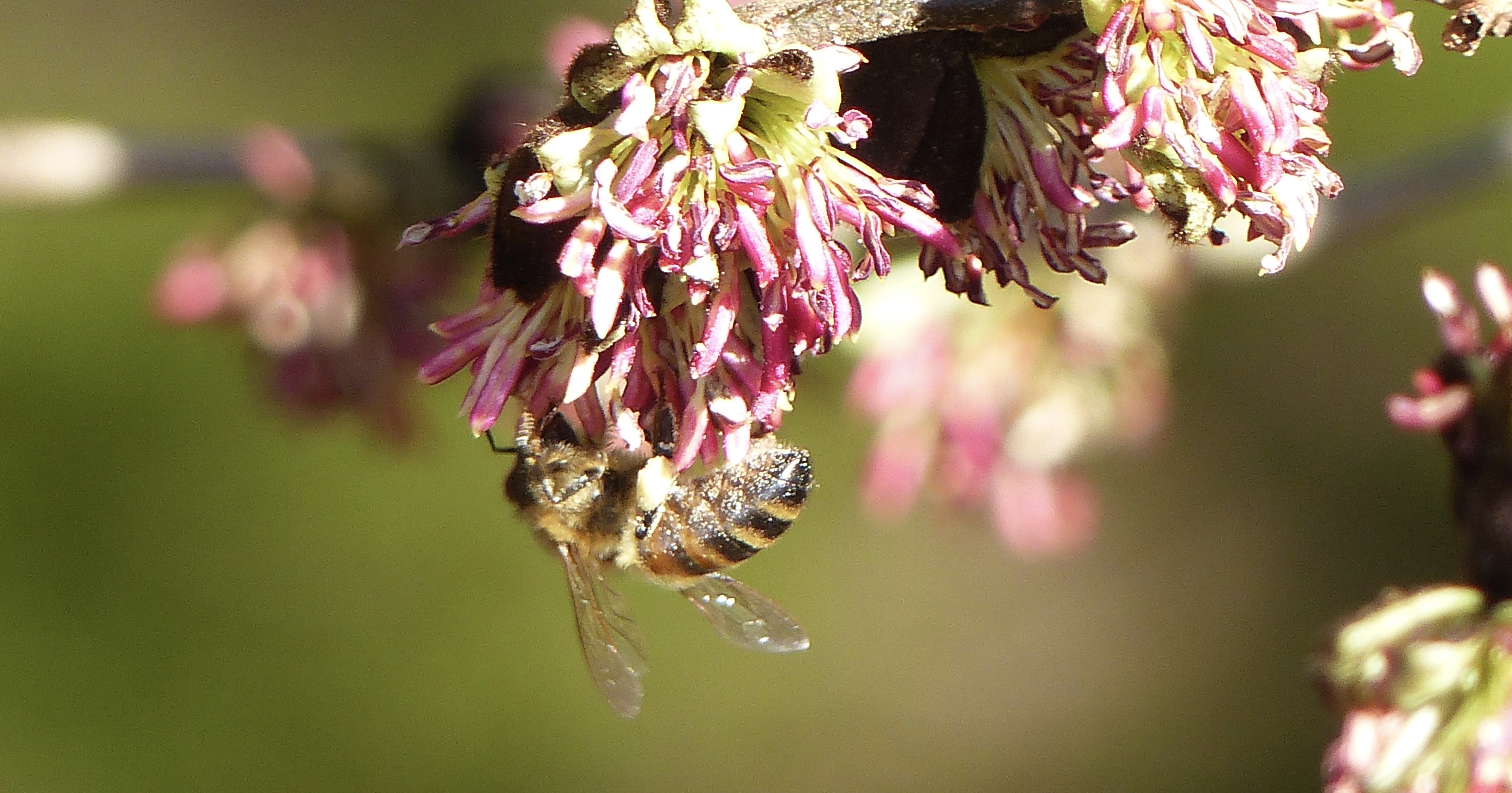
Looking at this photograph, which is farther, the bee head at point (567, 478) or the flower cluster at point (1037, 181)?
the bee head at point (567, 478)

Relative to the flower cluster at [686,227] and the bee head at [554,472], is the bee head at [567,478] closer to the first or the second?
the bee head at [554,472]

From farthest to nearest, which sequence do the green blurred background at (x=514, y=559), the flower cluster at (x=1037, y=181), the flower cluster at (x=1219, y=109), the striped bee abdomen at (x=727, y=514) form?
the green blurred background at (x=514, y=559) → the striped bee abdomen at (x=727, y=514) → the flower cluster at (x=1037, y=181) → the flower cluster at (x=1219, y=109)

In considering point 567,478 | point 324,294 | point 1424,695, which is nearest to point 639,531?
point 567,478

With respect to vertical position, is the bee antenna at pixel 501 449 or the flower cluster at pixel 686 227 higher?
the flower cluster at pixel 686 227

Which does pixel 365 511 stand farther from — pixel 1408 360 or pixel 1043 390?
pixel 1408 360

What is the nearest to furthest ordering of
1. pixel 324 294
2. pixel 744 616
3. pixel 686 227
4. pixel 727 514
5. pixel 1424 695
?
1. pixel 686 227
2. pixel 1424 695
3. pixel 727 514
4. pixel 744 616
5. pixel 324 294

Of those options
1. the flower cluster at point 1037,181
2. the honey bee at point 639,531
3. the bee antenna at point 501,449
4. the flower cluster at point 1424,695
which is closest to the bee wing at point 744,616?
the honey bee at point 639,531

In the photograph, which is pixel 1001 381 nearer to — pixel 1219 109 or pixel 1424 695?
pixel 1424 695

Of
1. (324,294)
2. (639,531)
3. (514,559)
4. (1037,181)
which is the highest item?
(1037,181)
